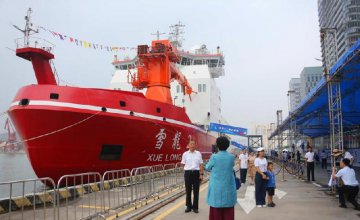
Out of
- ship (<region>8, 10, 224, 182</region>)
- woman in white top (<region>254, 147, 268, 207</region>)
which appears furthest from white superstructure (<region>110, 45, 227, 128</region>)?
woman in white top (<region>254, 147, 268, 207</region>)

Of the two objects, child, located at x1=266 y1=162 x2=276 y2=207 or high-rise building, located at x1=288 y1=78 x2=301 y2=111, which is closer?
child, located at x1=266 y1=162 x2=276 y2=207

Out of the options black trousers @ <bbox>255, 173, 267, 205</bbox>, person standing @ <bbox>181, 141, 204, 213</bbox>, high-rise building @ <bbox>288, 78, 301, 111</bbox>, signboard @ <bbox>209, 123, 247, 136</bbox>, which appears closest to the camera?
person standing @ <bbox>181, 141, 204, 213</bbox>

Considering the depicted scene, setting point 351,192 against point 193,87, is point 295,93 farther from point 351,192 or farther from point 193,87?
point 351,192

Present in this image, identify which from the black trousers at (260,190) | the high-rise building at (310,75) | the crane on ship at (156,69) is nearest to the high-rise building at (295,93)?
the high-rise building at (310,75)

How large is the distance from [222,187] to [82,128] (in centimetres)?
925

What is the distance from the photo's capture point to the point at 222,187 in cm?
493

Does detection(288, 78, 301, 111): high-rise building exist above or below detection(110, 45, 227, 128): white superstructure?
above

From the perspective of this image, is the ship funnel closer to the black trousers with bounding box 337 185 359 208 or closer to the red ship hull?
the red ship hull

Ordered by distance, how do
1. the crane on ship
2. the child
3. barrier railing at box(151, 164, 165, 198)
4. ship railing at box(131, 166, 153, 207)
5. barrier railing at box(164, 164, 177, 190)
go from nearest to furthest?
the child
ship railing at box(131, 166, 153, 207)
barrier railing at box(151, 164, 165, 198)
barrier railing at box(164, 164, 177, 190)
the crane on ship

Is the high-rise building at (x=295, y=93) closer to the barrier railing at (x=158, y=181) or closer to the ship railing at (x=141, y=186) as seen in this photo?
the barrier railing at (x=158, y=181)

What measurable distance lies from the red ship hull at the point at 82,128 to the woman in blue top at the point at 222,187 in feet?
29.2

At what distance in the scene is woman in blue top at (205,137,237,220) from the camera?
4852 millimetres

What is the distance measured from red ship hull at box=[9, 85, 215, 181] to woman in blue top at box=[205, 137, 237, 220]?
891 cm

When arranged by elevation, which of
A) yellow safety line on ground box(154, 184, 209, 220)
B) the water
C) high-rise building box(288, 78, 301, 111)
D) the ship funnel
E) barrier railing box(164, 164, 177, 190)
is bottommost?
the water
